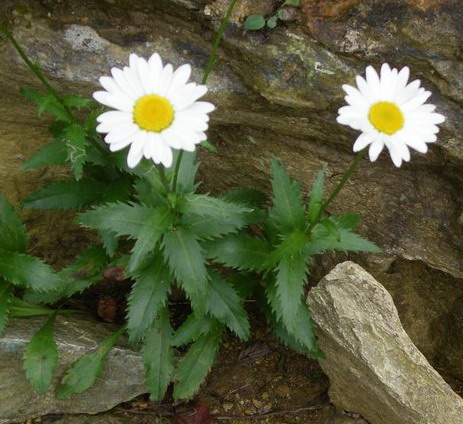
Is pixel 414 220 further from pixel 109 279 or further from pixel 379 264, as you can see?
pixel 109 279

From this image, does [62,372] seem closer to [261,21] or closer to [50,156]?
[50,156]

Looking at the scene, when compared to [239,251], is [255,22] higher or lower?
higher

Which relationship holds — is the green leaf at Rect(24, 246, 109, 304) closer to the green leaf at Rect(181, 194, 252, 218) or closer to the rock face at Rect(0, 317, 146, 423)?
the rock face at Rect(0, 317, 146, 423)

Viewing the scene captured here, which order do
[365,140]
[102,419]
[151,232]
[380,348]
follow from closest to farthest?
[365,140]
[151,232]
[380,348]
[102,419]

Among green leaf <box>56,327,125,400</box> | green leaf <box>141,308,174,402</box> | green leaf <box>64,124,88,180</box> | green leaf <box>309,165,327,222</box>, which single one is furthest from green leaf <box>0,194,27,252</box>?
green leaf <box>309,165,327,222</box>

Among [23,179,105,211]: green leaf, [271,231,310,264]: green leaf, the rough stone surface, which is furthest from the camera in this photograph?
the rough stone surface

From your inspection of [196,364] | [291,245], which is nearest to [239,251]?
[291,245]
